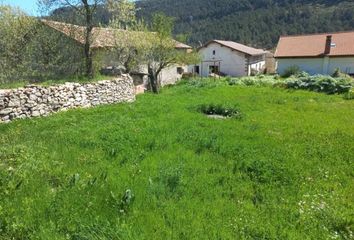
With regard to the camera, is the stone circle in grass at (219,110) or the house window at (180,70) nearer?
the stone circle in grass at (219,110)

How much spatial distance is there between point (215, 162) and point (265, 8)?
142 metres

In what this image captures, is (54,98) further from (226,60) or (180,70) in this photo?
(226,60)

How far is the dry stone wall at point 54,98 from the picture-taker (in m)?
10.8

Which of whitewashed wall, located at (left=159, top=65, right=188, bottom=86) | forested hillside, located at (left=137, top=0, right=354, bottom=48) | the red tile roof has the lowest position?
whitewashed wall, located at (left=159, top=65, right=188, bottom=86)

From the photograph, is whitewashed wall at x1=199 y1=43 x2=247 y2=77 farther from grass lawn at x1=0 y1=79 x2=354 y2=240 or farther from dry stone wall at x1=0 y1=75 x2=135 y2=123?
grass lawn at x1=0 y1=79 x2=354 y2=240

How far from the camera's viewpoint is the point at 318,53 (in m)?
38.9

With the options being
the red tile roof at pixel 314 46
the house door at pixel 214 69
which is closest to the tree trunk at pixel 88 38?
the house door at pixel 214 69

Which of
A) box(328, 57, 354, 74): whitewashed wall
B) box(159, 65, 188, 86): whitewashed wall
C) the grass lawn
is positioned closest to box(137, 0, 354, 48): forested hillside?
box(159, 65, 188, 86): whitewashed wall

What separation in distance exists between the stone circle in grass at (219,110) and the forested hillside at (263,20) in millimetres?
72786

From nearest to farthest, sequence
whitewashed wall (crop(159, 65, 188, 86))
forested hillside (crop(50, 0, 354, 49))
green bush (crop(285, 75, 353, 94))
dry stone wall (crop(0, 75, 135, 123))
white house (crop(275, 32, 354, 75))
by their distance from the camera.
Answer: dry stone wall (crop(0, 75, 135, 123))
green bush (crop(285, 75, 353, 94))
whitewashed wall (crop(159, 65, 188, 86))
white house (crop(275, 32, 354, 75))
forested hillside (crop(50, 0, 354, 49))

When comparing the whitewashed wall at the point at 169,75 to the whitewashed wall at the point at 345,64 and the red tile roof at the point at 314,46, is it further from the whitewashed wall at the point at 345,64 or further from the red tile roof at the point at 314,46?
the whitewashed wall at the point at 345,64

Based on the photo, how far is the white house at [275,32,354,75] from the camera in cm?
3759

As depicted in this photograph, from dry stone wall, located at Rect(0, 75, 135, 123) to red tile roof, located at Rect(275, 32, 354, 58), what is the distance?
30760 millimetres

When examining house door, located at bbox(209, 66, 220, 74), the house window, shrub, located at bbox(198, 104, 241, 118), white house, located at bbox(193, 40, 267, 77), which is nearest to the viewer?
shrub, located at bbox(198, 104, 241, 118)
